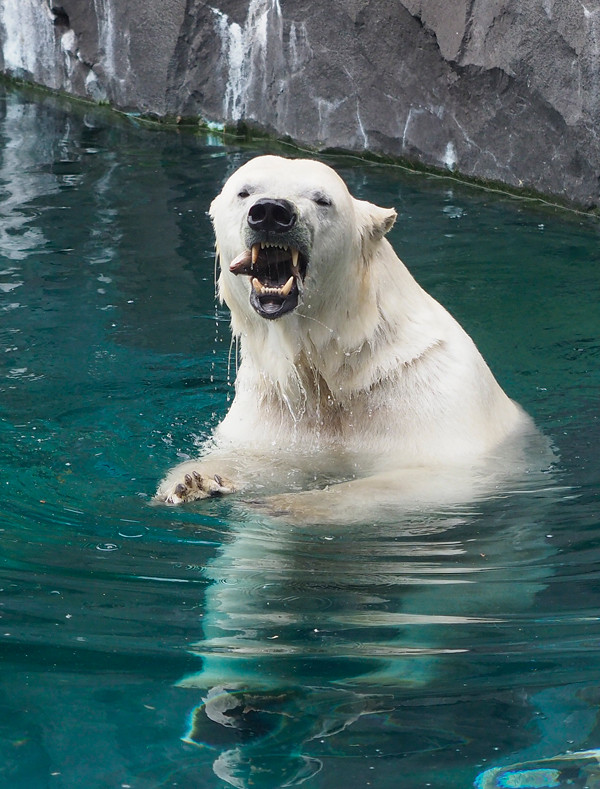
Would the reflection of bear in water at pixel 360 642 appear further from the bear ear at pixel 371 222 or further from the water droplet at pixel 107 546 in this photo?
the bear ear at pixel 371 222

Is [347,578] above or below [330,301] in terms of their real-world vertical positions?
below

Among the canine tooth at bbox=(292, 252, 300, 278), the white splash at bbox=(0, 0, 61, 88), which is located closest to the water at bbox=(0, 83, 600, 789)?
the canine tooth at bbox=(292, 252, 300, 278)

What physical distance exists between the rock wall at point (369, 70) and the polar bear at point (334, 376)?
4102mm

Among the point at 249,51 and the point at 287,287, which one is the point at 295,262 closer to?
the point at 287,287

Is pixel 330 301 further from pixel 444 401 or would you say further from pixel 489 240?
pixel 489 240

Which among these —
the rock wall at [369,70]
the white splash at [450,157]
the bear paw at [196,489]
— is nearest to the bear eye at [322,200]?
the bear paw at [196,489]

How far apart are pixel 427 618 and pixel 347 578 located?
35cm

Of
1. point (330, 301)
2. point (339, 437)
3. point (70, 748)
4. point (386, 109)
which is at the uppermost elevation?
point (386, 109)

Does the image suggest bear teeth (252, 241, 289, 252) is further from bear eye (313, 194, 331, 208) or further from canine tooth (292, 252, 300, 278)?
bear eye (313, 194, 331, 208)

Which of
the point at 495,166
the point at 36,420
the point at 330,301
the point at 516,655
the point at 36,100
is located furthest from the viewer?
the point at 36,100

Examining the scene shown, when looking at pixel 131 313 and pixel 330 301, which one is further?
pixel 131 313

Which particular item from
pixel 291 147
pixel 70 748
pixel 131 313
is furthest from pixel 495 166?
pixel 70 748

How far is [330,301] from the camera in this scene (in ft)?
13.3

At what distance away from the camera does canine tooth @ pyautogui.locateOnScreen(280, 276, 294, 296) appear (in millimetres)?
3824
